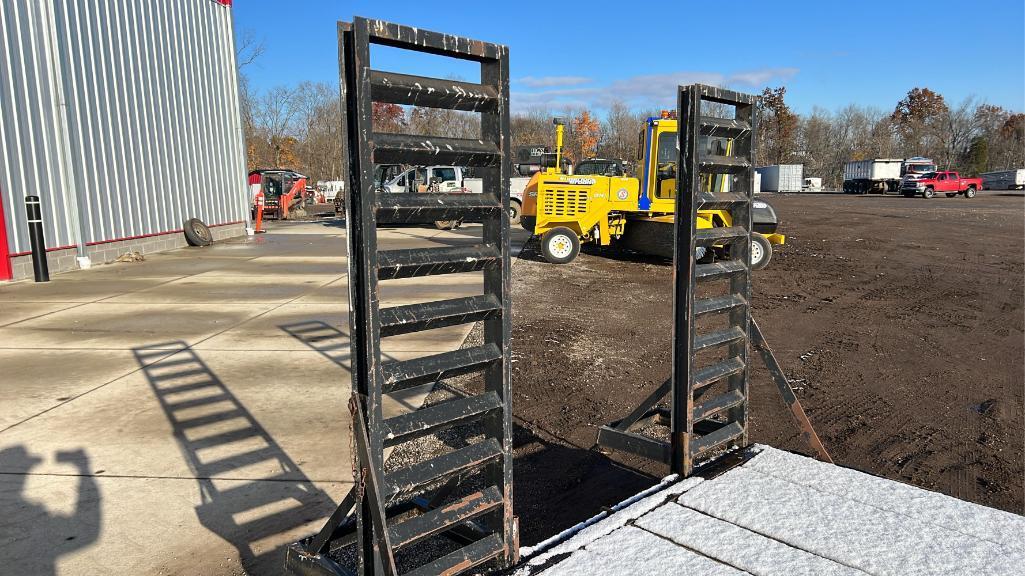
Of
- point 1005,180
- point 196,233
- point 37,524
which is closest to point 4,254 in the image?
point 196,233

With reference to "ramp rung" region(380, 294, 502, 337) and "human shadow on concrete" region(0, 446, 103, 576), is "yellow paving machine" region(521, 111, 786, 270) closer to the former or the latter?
"human shadow on concrete" region(0, 446, 103, 576)

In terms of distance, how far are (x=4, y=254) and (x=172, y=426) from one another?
27.1ft

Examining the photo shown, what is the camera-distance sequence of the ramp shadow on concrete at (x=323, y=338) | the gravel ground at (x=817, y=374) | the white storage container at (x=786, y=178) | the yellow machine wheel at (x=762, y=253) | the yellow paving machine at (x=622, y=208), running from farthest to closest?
the white storage container at (x=786, y=178)
the yellow machine wheel at (x=762, y=253)
the yellow paving machine at (x=622, y=208)
the ramp shadow on concrete at (x=323, y=338)
the gravel ground at (x=817, y=374)

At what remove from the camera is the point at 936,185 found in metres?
45.0

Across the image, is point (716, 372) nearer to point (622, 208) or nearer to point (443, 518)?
point (443, 518)

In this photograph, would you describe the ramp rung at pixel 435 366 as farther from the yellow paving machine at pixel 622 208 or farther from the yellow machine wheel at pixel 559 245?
the yellow machine wheel at pixel 559 245

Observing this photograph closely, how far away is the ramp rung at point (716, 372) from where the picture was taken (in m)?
3.25

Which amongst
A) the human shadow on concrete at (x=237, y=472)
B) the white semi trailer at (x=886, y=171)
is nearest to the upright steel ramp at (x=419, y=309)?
the human shadow on concrete at (x=237, y=472)

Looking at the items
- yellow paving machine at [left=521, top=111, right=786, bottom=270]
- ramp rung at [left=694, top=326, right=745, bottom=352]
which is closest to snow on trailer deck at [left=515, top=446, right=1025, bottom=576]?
ramp rung at [left=694, top=326, right=745, bottom=352]

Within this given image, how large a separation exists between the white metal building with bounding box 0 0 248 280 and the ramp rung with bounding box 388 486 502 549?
1118cm

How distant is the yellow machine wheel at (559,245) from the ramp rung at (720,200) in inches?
388

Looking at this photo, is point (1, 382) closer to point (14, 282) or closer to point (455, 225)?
point (14, 282)

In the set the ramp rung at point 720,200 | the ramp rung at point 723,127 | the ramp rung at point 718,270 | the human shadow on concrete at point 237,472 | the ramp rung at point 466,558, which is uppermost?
the ramp rung at point 723,127

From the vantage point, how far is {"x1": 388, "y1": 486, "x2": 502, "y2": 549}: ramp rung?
7.17ft
